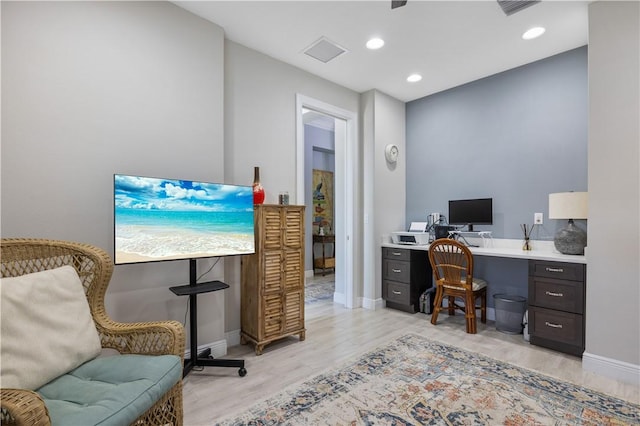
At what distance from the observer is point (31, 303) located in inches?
50.8

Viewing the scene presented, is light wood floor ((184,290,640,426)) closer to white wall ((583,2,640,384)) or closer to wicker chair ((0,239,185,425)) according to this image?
white wall ((583,2,640,384))

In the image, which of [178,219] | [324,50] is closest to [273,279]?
[178,219]

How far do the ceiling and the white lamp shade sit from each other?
56.6 inches

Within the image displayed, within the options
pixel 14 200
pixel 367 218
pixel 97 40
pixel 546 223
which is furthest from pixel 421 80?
pixel 14 200

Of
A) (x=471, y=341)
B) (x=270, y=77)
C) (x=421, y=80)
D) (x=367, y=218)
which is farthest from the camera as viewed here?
(x=367, y=218)

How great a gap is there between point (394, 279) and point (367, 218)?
82 cm

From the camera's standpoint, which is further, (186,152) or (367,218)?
(367,218)

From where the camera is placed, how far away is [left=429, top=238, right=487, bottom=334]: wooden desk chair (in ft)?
9.94

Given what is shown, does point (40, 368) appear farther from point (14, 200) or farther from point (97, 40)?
point (97, 40)

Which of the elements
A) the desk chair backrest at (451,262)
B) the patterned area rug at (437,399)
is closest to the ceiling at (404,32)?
the desk chair backrest at (451,262)

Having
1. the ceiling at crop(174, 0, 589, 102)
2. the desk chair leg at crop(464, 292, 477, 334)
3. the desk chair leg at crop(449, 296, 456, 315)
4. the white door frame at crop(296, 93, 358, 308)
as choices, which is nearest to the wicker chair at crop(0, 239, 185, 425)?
the ceiling at crop(174, 0, 589, 102)

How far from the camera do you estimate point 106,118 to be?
6.70ft

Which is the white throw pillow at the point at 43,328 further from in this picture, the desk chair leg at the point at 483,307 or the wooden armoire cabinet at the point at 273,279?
the desk chair leg at the point at 483,307

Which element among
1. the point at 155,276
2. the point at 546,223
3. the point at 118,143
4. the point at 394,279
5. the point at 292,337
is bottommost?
the point at 292,337
